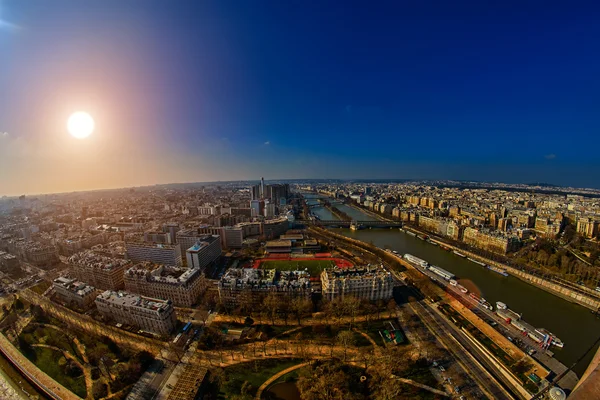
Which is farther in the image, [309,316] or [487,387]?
[309,316]

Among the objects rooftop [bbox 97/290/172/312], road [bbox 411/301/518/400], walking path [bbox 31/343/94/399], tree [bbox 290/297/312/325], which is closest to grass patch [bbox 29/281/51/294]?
walking path [bbox 31/343/94/399]

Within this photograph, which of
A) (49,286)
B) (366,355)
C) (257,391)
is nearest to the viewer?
(257,391)

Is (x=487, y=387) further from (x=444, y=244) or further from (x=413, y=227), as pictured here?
(x=413, y=227)

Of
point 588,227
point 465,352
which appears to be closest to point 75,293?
point 465,352

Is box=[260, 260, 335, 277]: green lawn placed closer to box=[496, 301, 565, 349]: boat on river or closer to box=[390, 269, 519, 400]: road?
box=[390, 269, 519, 400]: road

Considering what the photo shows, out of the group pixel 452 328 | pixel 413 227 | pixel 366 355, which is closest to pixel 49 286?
pixel 366 355
